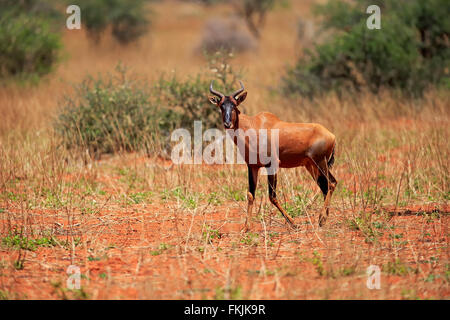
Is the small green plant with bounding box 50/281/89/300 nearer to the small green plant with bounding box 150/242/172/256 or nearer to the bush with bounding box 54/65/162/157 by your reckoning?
the small green plant with bounding box 150/242/172/256

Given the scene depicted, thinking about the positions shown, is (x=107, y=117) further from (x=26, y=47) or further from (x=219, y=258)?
(x=26, y=47)

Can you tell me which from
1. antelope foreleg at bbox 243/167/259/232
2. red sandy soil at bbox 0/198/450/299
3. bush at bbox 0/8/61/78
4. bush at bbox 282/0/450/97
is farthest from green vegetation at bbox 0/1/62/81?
antelope foreleg at bbox 243/167/259/232

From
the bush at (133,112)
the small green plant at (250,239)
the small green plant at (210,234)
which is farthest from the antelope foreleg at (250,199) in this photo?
the bush at (133,112)

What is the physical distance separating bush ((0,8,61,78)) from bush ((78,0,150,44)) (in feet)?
38.5

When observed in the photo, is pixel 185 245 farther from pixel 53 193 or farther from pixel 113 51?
pixel 113 51

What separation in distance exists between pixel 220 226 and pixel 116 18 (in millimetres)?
24321

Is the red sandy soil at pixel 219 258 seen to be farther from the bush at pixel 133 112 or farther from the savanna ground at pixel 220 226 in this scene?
the bush at pixel 133 112

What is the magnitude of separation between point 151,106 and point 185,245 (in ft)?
17.2

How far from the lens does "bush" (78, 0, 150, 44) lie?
1132 inches

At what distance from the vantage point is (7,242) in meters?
5.91

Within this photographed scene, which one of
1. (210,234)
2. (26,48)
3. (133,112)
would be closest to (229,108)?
(210,234)

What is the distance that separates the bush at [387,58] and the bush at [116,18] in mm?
16515

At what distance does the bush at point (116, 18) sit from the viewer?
2875cm
